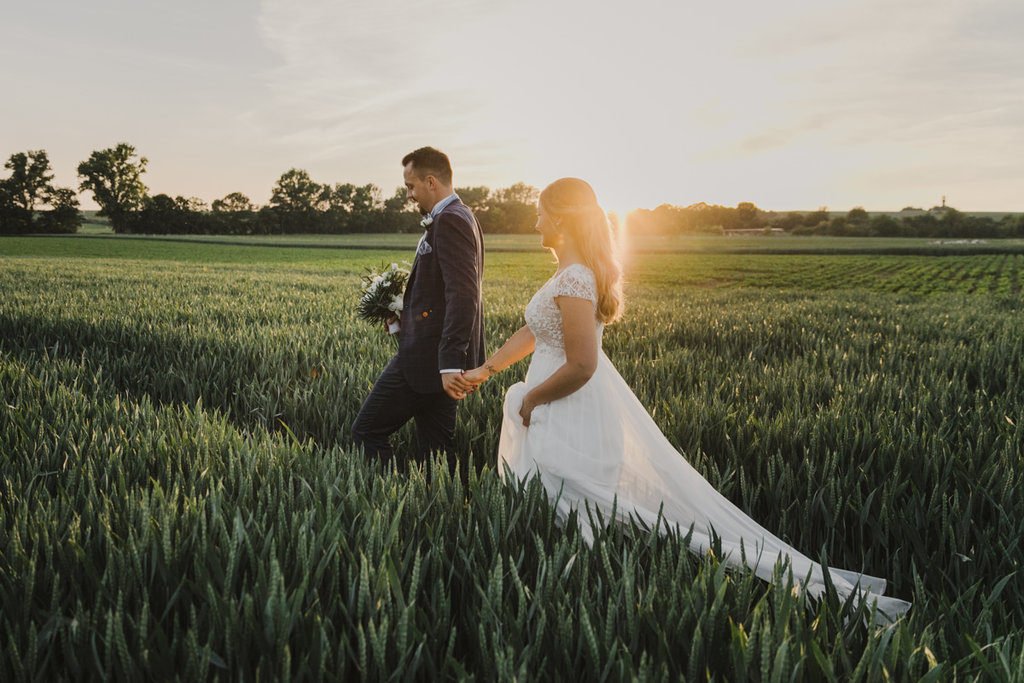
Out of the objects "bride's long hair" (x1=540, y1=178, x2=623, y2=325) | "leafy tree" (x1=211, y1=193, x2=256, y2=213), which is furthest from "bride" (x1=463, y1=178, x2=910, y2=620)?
"leafy tree" (x1=211, y1=193, x2=256, y2=213)

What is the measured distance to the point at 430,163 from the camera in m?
3.76

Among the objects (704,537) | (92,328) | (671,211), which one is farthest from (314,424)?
(671,211)

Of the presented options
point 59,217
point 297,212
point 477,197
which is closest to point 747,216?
point 477,197

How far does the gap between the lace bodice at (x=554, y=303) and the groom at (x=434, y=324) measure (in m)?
0.43

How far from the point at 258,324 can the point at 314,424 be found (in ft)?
14.6

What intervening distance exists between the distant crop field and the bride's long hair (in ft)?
3.35

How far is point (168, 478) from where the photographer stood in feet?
8.80

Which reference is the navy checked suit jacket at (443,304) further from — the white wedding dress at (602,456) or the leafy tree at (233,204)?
the leafy tree at (233,204)

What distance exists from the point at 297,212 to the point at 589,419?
299ft

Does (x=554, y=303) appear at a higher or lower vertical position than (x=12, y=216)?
lower

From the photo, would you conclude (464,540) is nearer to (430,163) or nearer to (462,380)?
(462,380)

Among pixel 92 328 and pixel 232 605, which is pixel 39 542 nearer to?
Answer: pixel 232 605

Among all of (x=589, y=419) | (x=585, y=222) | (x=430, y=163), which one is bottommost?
(x=589, y=419)

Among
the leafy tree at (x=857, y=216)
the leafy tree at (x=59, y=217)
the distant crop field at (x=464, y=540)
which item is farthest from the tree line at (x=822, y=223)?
the distant crop field at (x=464, y=540)
